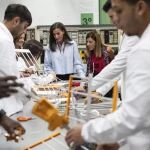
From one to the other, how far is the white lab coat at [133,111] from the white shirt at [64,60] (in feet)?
9.42

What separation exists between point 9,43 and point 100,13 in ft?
13.0

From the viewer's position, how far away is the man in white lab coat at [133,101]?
92cm

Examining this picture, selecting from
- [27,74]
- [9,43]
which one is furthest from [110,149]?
[27,74]

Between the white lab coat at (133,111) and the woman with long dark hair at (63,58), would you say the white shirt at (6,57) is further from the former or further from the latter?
the woman with long dark hair at (63,58)

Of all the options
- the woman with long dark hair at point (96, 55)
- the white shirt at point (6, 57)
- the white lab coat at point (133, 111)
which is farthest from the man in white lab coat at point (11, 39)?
the woman with long dark hair at point (96, 55)

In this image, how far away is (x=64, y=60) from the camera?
389 centimetres

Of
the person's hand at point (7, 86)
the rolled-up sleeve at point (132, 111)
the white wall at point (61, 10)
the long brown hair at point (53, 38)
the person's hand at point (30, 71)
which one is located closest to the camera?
the rolled-up sleeve at point (132, 111)

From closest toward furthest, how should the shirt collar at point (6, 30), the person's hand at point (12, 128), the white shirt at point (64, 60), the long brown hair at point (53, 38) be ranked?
the person's hand at point (12, 128) → the shirt collar at point (6, 30) → the long brown hair at point (53, 38) → the white shirt at point (64, 60)

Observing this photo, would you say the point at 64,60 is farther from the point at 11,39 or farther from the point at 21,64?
the point at 11,39

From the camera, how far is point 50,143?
1548 mm

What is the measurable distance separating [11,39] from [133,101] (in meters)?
1.23

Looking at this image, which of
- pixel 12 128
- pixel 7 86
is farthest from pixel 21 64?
pixel 7 86

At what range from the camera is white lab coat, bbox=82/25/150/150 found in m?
0.92

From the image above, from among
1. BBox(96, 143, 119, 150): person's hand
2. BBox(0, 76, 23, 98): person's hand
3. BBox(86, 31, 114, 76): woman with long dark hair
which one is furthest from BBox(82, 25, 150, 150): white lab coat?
BBox(86, 31, 114, 76): woman with long dark hair
